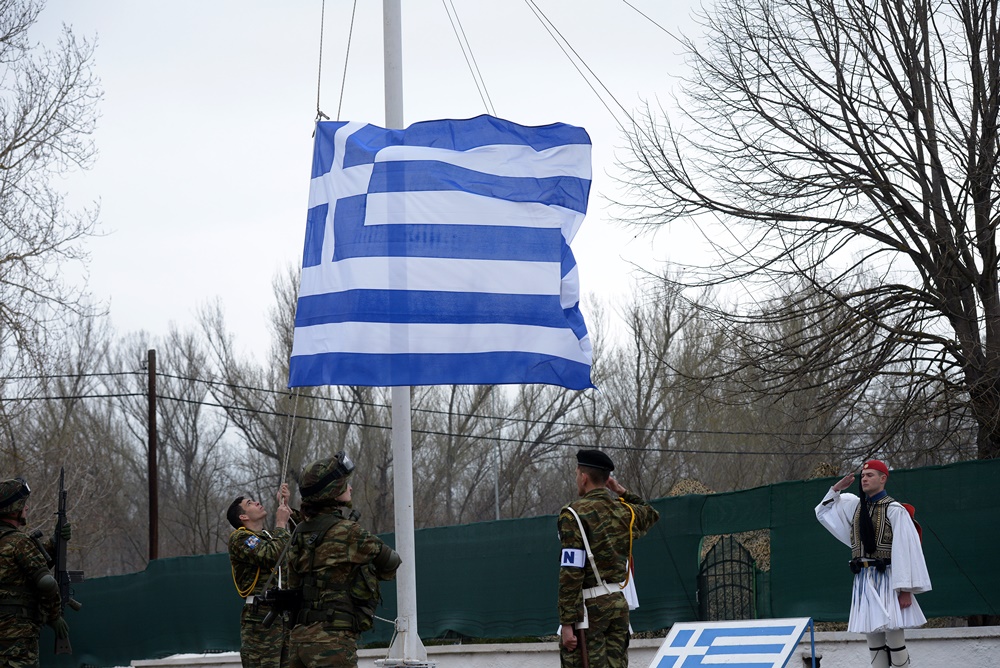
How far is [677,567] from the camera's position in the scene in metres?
13.0

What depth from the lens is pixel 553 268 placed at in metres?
10.5

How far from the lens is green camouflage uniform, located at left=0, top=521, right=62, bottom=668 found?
9039mm

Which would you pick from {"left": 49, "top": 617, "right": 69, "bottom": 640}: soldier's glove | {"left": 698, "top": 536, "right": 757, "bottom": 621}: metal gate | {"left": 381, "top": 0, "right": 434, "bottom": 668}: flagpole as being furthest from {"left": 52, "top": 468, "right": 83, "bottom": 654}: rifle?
{"left": 698, "top": 536, "right": 757, "bottom": 621}: metal gate

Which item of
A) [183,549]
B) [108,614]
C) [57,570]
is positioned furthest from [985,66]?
[183,549]

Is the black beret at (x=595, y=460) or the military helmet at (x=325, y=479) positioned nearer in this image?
the military helmet at (x=325, y=479)

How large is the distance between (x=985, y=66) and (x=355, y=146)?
8.25m

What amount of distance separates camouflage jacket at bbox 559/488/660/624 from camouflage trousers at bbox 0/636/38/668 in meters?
4.53

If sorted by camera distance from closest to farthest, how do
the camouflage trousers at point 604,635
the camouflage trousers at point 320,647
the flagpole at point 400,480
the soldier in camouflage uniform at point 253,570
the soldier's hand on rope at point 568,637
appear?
1. the camouflage trousers at point 320,647
2. the soldier's hand on rope at point 568,637
3. the camouflage trousers at point 604,635
4. the flagpole at point 400,480
5. the soldier in camouflage uniform at point 253,570

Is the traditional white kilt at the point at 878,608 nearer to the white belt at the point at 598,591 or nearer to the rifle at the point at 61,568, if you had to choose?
the white belt at the point at 598,591

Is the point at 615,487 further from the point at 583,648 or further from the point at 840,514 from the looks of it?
the point at 840,514

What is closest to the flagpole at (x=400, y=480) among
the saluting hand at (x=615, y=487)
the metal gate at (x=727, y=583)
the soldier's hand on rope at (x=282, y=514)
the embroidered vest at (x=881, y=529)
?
the soldier's hand on rope at (x=282, y=514)

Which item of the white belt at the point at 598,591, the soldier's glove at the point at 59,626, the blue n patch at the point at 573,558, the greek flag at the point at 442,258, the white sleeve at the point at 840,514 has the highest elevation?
the greek flag at the point at 442,258

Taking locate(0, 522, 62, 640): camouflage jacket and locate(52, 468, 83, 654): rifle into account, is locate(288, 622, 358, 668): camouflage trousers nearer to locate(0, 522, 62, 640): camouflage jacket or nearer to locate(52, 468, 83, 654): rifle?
locate(0, 522, 62, 640): camouflage jacket

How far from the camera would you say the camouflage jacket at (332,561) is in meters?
6.94
